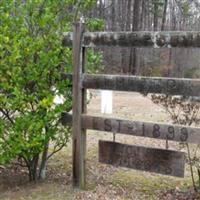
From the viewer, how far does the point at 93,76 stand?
488cm

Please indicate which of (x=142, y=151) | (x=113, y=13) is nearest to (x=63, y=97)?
(x=142, y=151)

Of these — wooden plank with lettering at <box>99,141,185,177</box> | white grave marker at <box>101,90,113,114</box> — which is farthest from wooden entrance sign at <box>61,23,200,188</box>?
white grave marker at <box>101,90,113,114</box>

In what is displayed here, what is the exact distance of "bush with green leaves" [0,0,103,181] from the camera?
475 cm

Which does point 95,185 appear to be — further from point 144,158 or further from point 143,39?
point 143,39

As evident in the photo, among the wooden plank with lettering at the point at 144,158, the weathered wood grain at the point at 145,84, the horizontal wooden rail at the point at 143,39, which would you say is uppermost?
the horizontal wooden rail at the point at 143,39

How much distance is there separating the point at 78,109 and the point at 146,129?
87 cm

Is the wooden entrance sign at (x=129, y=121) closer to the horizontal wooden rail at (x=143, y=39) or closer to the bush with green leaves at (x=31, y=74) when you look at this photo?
the horizontal wooden rail at (x=143, y=39)

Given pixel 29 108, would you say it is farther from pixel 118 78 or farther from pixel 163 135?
pixel 163 135

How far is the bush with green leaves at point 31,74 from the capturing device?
187 inches

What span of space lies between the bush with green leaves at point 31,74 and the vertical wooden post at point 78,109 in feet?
0.56

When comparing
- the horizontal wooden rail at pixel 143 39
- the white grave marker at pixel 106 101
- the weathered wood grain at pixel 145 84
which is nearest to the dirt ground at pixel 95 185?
the weathered wood grain at pixel 145 84

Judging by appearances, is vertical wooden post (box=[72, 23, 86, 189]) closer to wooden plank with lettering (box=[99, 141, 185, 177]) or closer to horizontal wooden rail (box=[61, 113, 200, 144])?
horizontal wooden rail (box=[61, 113, 200, 144])

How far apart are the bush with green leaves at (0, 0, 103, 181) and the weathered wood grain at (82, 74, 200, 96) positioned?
0.38 meters

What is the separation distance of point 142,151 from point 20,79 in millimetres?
1556
